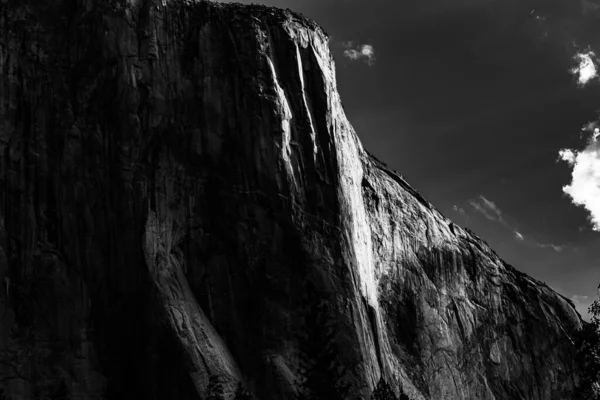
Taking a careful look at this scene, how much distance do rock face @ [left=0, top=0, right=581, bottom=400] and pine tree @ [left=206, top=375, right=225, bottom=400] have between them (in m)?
0.54

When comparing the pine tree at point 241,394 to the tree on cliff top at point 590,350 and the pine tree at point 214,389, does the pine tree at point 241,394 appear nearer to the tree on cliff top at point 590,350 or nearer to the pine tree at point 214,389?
the pine tree at point 214,389

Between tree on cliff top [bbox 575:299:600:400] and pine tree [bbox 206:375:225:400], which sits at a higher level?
pine tree [bbox 206:375:225:400]

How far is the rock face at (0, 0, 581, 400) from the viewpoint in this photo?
58.3 m

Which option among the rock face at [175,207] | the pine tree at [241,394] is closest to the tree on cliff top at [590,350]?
the pine tree at [241,394]

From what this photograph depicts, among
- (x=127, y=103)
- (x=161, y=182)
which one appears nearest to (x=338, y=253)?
(x=161, y=182)

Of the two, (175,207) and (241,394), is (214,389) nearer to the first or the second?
(241,394)

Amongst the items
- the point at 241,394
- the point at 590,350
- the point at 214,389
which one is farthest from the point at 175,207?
the point at 590,350

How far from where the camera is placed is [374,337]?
64875 millimetres

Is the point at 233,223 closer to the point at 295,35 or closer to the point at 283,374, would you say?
the point at 283,374

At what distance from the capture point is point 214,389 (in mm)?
55438

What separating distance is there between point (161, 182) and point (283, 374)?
13.4 metres

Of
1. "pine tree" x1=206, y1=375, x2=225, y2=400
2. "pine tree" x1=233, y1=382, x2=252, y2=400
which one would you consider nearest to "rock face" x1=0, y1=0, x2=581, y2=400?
"pine tree" x1=206, y1=375, x2=225, y2=400

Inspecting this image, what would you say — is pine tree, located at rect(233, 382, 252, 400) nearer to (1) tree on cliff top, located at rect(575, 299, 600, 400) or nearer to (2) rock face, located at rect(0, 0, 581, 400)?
(2) rock face, located at rect(0, 0, 581, 400)

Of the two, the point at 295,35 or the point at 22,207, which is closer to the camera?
the point at 22,207
